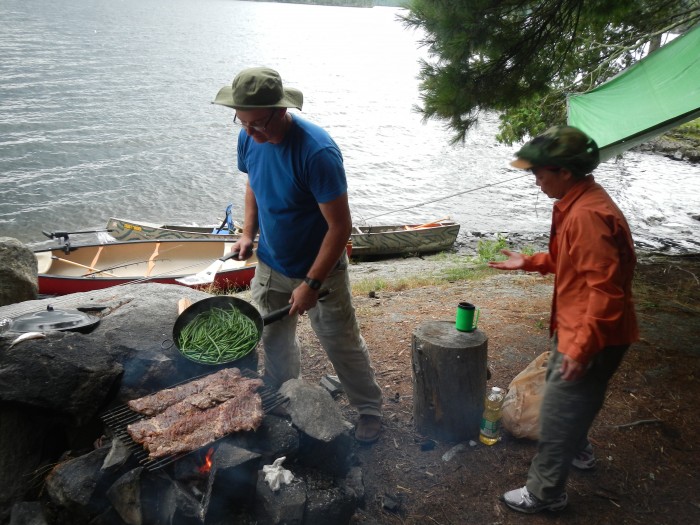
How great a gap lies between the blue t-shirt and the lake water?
3.17 metres

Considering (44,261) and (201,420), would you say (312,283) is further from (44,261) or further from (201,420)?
(44,261)

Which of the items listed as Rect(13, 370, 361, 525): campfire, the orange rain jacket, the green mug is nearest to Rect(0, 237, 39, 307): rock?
Rect(13, 370, 361, 525): campfire

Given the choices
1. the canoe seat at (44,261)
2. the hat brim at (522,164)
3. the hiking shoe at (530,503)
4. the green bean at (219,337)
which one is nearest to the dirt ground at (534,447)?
the hiking shoe at (530,503)

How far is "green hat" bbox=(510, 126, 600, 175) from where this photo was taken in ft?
9.18

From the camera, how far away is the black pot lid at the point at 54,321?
3855 mm

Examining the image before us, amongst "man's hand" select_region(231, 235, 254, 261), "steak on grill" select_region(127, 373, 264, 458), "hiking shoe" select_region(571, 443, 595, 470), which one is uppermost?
"man's hand" select_region(231, 235, 254, 261)

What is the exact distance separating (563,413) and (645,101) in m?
4.43

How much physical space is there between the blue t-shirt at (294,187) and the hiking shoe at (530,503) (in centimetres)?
208

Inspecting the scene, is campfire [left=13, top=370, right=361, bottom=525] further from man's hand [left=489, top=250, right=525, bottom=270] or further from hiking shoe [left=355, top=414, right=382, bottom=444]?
man's hand [left=489, top=250, right=525, bottom=270]

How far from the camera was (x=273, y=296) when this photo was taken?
4031 mm

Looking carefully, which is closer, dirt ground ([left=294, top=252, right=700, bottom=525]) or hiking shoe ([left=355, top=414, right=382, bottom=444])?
dirt ground ([left=294, top=252, right=700, bottom=525])

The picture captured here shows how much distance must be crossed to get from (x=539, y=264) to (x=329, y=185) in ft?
4.81

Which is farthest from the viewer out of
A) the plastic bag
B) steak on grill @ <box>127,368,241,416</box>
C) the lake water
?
the lake water

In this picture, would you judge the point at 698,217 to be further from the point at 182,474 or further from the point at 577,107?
the point at 182,474
